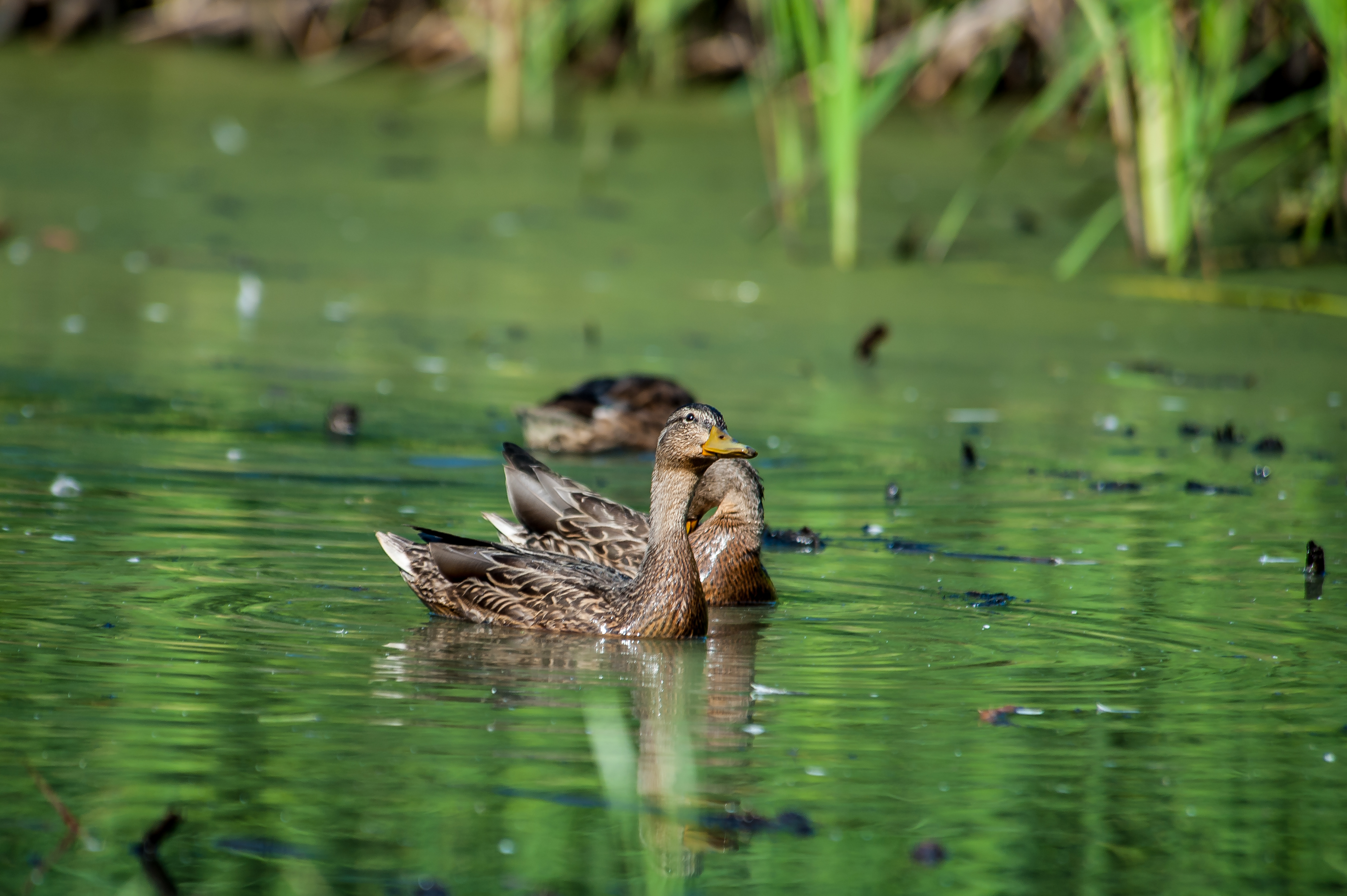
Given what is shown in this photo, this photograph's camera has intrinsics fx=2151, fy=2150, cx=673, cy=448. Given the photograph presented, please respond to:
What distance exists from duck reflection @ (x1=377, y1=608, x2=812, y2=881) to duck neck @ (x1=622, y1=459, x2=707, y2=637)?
4 cm

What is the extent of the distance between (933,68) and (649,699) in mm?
11814

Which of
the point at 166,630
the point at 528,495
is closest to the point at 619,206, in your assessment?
the point at 528,495

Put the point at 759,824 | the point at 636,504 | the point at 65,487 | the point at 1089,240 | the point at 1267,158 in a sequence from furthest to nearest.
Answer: the point at 1267,158 → the point at 1089,240 → the point at 636,504 → the point at 65,487 → the point at 759,824

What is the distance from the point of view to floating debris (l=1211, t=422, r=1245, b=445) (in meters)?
8.66

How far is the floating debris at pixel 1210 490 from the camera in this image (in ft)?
25.3

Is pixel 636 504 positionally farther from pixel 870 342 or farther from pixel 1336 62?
pixel 1336 62

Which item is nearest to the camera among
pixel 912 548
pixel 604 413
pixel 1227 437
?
pixel 912 548

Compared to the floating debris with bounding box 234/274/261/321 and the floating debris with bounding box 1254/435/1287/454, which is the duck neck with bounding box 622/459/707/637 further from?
the floating debris with bounding box 234/274/261/321

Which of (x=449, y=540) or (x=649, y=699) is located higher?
(x=449, y=540)

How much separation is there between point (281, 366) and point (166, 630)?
13.6 feet

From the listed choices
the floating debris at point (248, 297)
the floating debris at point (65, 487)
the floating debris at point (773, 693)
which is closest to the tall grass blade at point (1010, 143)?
the floating debris at point (248, 297)

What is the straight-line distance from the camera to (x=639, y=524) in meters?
6.55

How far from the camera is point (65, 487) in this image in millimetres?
6934

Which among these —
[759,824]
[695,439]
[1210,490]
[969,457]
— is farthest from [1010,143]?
[759,824]
